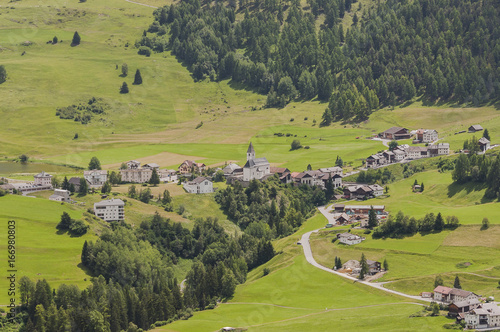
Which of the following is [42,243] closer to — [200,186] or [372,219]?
[200,186]

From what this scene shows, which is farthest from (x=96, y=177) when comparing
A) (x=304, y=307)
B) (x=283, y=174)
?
(x=304, y=307)

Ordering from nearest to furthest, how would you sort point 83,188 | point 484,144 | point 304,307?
point 304,307 < point 83,188 < point 484,144

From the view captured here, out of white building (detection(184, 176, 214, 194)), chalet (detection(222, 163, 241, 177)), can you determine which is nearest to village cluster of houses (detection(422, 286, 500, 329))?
white building (detection(184, 176, 214, 194))

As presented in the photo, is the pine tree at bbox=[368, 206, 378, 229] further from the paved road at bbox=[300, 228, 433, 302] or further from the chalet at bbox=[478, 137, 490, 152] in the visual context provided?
the chalet at bbox=[478, 137, 490, 152]

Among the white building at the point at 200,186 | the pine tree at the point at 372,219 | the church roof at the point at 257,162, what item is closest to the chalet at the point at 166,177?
the white building at the point at 200,186

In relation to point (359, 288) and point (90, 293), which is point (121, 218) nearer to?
point (90, 293)
